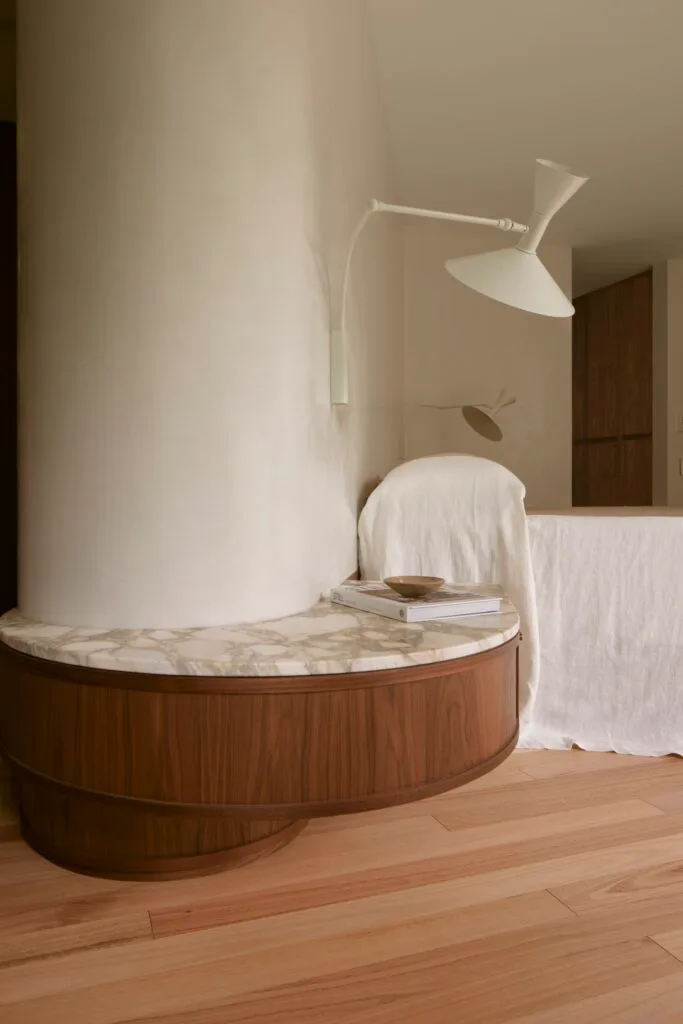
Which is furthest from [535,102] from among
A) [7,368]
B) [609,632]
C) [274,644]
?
→ [274,644]

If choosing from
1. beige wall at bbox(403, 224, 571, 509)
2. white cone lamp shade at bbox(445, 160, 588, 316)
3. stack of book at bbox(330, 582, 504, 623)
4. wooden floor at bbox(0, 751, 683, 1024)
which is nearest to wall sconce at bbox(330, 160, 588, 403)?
white cone lamp shade at bbox(445, 160, 588, 316)

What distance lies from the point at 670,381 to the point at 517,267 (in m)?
3.49

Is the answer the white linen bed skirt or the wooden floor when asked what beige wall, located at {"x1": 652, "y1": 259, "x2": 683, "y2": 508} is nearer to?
the white linen bed skirt

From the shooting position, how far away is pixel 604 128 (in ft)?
10.5

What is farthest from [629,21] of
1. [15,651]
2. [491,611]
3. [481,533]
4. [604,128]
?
[15,651]

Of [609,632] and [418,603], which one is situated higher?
[418,603]

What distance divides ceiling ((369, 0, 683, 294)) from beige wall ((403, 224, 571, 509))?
0.29m

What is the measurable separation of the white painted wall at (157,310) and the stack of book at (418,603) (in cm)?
16

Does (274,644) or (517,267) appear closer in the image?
(274,644)

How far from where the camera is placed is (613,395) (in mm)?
5363

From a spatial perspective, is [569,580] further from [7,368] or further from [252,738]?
[7,368]

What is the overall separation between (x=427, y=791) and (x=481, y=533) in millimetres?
1027

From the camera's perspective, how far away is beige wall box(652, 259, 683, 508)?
4.85 m

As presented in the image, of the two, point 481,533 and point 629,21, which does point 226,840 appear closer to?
point 481,533
